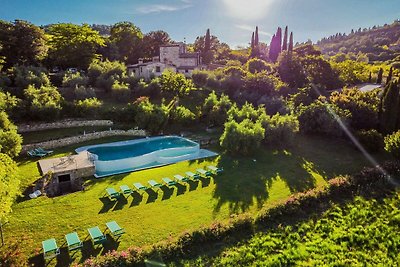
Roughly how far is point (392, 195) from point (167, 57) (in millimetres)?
44981

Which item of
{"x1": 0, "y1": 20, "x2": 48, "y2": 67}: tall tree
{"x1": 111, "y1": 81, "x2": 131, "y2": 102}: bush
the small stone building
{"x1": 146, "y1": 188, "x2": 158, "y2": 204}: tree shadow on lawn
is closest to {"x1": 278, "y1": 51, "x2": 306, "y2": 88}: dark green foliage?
{"x1": 111, "y1": 81, "x2": 131, "y2": 102}: bush

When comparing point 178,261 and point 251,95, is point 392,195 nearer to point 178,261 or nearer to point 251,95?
point 178,261

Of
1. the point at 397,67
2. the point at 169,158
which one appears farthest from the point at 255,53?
the point at 169,158

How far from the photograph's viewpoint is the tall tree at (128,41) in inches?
2223

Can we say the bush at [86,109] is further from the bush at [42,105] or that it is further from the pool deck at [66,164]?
the pool deck at [66,164]

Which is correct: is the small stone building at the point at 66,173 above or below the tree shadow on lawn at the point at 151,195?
above

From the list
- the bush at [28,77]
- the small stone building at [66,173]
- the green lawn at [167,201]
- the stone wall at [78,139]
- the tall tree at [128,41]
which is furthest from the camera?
the tall tree at [128,41]

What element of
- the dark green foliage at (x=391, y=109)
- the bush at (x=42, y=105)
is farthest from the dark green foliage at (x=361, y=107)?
the bush at (x=42, y=105)

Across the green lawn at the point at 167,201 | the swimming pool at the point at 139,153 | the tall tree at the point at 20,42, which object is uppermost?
the tall tree at the point at 20,42

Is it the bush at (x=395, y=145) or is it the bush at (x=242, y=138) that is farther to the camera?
the bush at (x=242, y=138)

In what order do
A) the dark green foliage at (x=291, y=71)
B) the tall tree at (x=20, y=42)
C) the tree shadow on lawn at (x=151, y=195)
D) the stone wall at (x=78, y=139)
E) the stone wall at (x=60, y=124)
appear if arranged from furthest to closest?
1. the dark green foliage at (x=291, y=71)
2. the tall tree at (x=20, y=42)
3. the stone wall at (x=60, y=124)
4. the stone wall at (x=78, y=139)
5. the tree shadow on lawn at (x=151, y=195)

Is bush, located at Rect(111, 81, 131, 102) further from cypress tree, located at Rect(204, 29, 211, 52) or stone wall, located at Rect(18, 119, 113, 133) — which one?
cypress tree, located at Rect(204, 29, 211, 52)

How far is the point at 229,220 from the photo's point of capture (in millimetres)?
14203

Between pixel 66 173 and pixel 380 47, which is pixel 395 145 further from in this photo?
pixel 380 47
